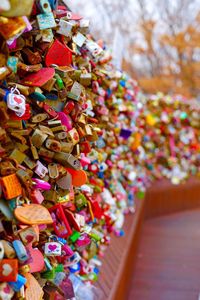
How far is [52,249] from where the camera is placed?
2.10 metres

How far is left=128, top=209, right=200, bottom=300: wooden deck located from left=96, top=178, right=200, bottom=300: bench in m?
0.13

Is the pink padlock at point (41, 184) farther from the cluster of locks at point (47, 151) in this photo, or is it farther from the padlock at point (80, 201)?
the padlock at point (80, 201)

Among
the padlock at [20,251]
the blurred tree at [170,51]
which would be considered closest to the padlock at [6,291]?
the padlock at [20,251]

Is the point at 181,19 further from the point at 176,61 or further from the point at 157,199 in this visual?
the point at 157,199

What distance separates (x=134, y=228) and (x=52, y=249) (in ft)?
9.55

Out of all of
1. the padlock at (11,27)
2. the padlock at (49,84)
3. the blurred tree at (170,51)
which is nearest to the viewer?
the padlock at (11,27)

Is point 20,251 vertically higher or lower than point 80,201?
higher

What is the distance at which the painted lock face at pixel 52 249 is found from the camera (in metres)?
2.09

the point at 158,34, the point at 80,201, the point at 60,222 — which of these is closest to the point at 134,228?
the point at 80,201

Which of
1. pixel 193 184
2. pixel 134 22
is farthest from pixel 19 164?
pixel 134 22

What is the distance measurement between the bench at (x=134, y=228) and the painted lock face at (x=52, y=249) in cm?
94

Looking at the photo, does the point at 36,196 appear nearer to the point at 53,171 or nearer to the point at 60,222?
the point at 53,171

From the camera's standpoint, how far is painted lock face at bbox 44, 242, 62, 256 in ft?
6.84

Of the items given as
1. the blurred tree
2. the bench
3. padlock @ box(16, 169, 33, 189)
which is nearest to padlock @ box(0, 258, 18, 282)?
padlock @ box(16, 169, 33, 189)
